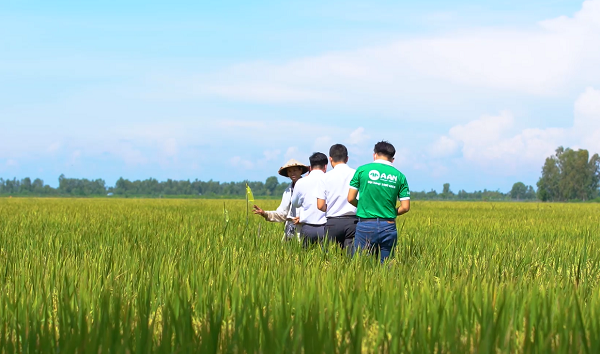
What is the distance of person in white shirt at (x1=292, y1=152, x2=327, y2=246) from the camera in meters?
6.04

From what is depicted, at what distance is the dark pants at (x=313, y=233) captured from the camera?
6.20 m

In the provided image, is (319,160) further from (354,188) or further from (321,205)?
(354,188)

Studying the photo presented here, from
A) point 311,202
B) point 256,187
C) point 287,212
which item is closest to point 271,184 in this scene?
point 256,187

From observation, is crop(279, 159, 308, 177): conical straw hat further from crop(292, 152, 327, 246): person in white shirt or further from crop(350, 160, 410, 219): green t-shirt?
crop(350, 160, 410, 219): green t-shirt

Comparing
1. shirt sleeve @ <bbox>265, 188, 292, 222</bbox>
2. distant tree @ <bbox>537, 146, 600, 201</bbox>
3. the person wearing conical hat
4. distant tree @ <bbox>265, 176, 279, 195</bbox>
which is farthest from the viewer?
distant tree @ <bbox>265, 176, 279, 195</bbox>

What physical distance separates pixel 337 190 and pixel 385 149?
83 centimetres


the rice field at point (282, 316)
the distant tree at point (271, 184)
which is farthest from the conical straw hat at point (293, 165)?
the distant tree at point (271, 184)

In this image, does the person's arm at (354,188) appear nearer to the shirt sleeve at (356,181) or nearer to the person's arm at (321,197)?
the shirt sleeve at (356,181)

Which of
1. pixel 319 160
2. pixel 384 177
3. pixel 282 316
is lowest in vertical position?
pixel 282 316

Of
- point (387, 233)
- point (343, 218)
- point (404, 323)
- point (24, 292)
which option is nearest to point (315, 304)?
point (404, 323)

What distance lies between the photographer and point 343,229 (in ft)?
19.6

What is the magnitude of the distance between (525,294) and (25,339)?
265 centimetres

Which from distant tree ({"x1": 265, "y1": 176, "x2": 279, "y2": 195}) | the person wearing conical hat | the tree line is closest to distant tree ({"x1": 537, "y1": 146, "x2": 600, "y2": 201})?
the tree line

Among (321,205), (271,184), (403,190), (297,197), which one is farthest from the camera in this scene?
(271,184)
